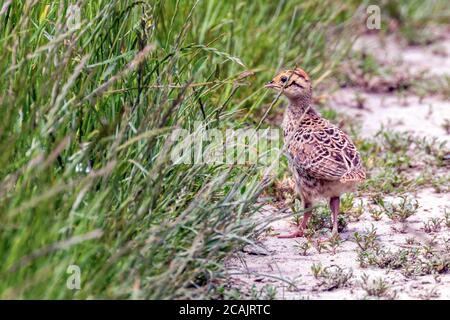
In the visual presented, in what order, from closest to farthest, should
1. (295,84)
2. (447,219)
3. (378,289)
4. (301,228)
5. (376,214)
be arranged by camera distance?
(378,289) → (301,228) → (447,219) → (376,214) → (295,84)

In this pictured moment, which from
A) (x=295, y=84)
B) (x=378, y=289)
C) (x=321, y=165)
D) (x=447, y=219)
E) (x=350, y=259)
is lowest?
(x=378, y=289)

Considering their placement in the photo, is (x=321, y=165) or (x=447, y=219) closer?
(x=321, y=165)

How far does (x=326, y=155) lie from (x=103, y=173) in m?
2.08

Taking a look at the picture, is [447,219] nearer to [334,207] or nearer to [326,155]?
[334,207]

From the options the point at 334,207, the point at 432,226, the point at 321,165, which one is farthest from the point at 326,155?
the point at 432,226

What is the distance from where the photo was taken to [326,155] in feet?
20.6

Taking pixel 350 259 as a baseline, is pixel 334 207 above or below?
above

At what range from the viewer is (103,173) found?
4.63 m

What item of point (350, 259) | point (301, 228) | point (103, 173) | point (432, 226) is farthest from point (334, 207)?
point (103, 173)

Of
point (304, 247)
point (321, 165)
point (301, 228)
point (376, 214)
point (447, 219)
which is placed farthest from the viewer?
point (376, 214)

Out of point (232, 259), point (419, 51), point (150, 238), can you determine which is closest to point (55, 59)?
point (150, 238)

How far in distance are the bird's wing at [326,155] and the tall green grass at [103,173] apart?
45 cm

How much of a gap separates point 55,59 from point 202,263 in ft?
4.61
